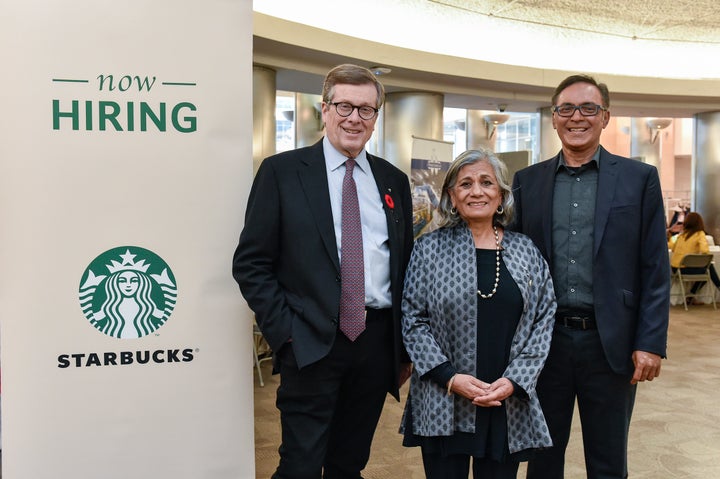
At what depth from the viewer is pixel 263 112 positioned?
730 cm

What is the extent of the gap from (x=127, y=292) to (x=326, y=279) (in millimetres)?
618

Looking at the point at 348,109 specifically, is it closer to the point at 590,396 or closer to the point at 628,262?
the point at 628,262

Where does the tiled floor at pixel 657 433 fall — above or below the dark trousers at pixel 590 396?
below

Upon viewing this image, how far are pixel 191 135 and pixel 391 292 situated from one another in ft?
2.72

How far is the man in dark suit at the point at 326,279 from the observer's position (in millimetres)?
2082

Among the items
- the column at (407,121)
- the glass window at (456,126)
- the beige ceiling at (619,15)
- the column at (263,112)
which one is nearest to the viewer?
the column at (263,112)

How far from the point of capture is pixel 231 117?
81.4 inches

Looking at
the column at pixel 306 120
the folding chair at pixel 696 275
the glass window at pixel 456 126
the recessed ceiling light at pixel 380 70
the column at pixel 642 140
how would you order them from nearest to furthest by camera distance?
the recessed ceiling light at pixel 380 70, the folding chair at pixel 696 275, the column at pixel 306 120, the column at pixel 642 140, the glass window at pixel 456 126

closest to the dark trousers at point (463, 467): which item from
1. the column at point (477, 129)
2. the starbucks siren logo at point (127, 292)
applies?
the starbucks siren logo at point (127, 292)

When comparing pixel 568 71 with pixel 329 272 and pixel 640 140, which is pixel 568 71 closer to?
pixel 640 140

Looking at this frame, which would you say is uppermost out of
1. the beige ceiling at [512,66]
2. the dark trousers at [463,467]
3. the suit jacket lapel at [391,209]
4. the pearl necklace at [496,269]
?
the beige ceiling at [512,66]

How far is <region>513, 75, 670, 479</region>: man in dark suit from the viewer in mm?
2318

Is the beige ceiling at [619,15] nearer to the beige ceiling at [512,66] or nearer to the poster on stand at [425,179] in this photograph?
the beige ceiling at [512,66]

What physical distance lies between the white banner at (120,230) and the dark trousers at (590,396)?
117 centimetres
